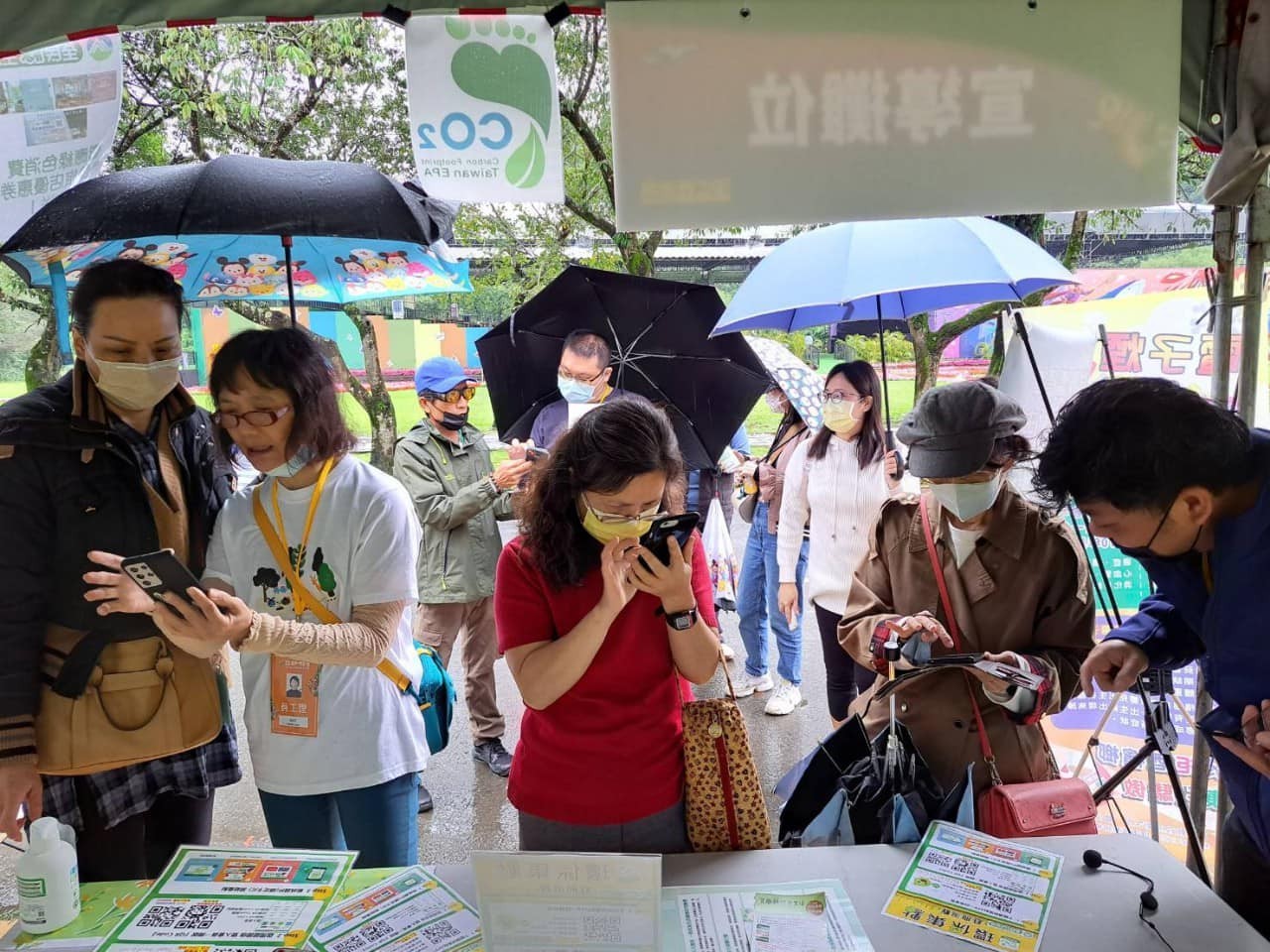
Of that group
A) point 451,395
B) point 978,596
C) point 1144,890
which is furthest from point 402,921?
point 451,395

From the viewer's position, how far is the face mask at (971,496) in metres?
1.89

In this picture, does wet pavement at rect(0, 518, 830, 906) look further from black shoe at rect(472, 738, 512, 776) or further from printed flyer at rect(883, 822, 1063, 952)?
printed flyer at rect(883, 822, 1063, 952)

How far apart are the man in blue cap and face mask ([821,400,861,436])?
129 centimetres

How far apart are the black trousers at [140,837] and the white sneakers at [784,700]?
2824 millimetres

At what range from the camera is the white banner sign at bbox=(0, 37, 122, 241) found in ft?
5.63

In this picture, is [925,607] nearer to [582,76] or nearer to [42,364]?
[582,76]

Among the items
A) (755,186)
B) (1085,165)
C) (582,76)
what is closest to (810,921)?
(755,186)

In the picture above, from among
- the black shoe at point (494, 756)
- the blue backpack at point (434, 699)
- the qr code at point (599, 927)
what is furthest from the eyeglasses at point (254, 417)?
the black shoe at point (494, 756)

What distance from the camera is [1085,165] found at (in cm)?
172

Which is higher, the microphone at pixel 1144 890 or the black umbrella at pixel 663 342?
the black umbrella at pixel 663 342

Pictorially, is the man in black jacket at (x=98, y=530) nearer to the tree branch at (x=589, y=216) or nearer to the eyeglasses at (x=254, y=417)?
the eyeglasses at (x=254, y=417)

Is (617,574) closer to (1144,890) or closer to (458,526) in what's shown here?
(1144,890)

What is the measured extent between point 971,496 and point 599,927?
1.22 metres

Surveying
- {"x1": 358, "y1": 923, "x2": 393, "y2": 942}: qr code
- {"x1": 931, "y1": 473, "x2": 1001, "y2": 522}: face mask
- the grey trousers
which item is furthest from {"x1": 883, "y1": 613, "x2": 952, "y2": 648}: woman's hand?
{"x1": 358, "y1": 923, "x2": 393, "y2": 942}: qr code
